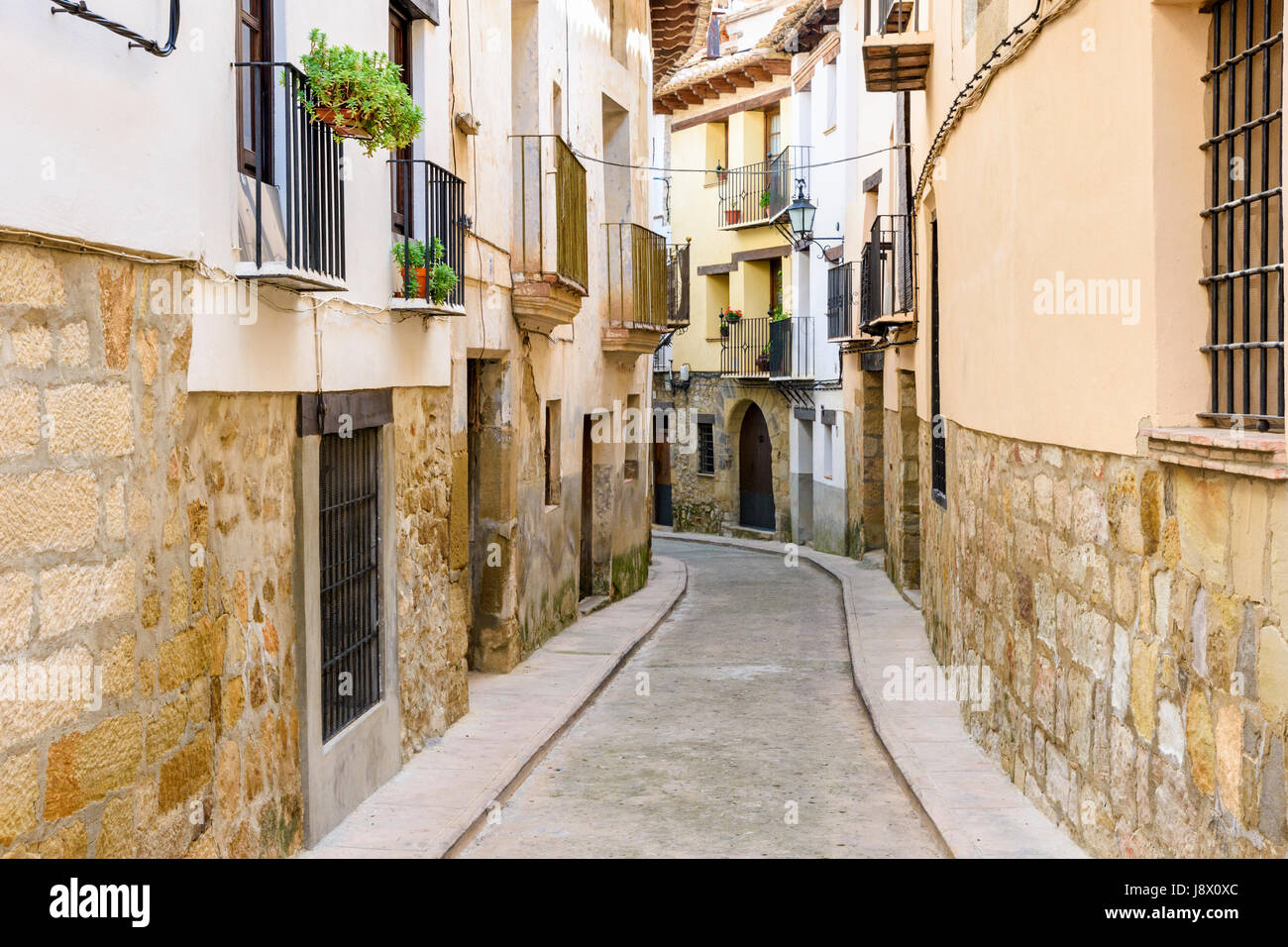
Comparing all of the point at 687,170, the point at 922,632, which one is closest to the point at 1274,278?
the point at 922,632

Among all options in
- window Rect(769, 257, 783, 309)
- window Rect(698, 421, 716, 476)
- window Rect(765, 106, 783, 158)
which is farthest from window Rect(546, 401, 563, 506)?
window Rect(698, 421, 716, 476)

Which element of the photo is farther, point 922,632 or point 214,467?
point 922,632

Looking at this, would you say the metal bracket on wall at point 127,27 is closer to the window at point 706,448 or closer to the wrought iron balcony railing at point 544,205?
the wrought iron balcony railing at point 544,205

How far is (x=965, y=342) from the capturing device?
32.5 feet

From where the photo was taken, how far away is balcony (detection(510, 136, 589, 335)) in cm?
1235

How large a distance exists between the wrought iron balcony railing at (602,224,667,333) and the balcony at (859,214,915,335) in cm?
271

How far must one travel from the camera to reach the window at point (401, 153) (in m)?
8.50

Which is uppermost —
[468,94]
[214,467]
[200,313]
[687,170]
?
[687,170]

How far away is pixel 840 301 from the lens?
2191 cm

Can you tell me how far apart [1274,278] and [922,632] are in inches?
384

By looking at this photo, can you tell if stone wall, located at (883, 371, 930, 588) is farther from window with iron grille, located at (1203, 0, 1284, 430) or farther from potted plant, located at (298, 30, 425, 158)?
window with iron grille, located at (1203, 0, 1284, 430)

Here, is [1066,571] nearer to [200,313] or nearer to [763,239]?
[200,313]

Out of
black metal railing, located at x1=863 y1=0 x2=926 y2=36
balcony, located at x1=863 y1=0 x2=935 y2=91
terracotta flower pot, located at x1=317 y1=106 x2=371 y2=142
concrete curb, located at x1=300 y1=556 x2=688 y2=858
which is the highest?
black metal railing, located at x1=863 y1=0 x2=926 y2=36
